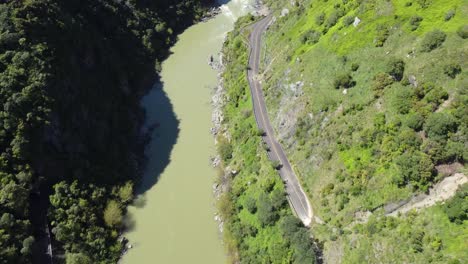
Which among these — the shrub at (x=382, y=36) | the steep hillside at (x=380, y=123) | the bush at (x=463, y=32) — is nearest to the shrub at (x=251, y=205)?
the steep hillside at (x=380, y=123)

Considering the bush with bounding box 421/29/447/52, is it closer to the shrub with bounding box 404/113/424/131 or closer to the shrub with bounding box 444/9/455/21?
the shrub with bounding box 444/9/455/21

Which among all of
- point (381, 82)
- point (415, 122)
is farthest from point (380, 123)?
point (381, 82)

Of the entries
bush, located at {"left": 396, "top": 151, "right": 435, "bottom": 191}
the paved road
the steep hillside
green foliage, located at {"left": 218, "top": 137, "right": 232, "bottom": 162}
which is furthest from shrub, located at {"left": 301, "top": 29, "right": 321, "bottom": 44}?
bush, located at {"left": 396, "top": 151, "right": 435, "bottom": 191}

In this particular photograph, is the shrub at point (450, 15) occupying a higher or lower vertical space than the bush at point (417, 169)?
higher

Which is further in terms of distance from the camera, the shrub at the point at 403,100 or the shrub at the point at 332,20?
the shrub at the point at 332,20

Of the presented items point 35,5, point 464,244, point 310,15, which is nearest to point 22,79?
point 35,5

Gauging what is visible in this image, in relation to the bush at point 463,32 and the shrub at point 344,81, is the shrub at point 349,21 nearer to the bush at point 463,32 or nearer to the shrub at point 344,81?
the shrub at point 344,81

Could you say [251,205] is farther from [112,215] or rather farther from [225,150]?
[112,215]
